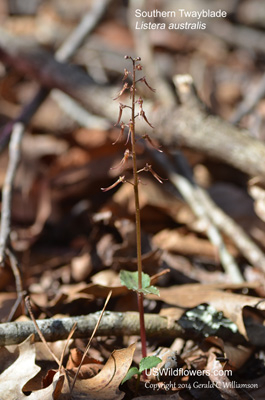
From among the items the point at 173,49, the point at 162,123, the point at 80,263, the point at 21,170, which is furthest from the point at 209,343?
the point at 173,49

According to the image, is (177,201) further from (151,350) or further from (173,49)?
(173,49)

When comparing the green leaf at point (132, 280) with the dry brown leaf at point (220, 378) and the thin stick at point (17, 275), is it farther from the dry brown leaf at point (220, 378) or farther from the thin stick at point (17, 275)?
the thin stick at point (17, 275)

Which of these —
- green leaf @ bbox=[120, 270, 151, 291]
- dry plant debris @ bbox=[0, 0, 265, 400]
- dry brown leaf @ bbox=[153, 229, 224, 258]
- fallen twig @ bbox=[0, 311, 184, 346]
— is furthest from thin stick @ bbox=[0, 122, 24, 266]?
dry brown leaf @ bbox=[153, 229, 224, 258]

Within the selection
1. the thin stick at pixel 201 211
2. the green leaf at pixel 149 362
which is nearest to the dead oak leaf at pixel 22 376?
the green leaf at pixel 149 362

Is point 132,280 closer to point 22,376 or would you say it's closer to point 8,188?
point 22,376

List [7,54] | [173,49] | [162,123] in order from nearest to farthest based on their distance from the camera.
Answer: [162,123] < [7,54] < [173,49]

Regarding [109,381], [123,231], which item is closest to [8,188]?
[123,231]

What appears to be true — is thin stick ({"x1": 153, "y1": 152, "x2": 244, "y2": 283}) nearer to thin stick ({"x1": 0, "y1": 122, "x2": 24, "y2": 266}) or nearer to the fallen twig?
the fallen twig
